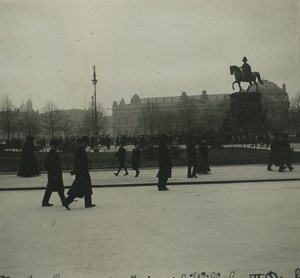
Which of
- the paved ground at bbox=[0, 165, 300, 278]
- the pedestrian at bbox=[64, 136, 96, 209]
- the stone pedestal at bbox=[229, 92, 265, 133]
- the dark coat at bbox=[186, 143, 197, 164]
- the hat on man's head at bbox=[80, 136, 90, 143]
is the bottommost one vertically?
the paved ground at bbox=[0, 165, 300, 278]

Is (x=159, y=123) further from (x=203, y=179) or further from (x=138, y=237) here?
(x=138, y=237)

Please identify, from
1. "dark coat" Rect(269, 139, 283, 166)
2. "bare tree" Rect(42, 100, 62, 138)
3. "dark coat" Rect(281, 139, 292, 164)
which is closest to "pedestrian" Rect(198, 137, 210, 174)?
"dark coat" Rect(269, 139, 283, 166)

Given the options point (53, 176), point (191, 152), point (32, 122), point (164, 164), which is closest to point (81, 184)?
point (53, 176)

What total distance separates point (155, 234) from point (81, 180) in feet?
11.3

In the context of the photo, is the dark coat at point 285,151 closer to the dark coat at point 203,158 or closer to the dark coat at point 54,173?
the dark coat at point 203,158

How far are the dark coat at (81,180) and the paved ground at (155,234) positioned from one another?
0.42m

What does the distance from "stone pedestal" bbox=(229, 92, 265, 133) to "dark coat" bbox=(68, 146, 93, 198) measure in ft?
102

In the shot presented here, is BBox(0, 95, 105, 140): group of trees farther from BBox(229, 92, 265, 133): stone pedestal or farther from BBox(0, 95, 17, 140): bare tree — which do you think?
BBox(229, 92, 265, 133): stone pedestal

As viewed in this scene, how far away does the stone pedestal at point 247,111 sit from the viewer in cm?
4006

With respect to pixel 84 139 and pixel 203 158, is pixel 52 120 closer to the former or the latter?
pixel 203 158

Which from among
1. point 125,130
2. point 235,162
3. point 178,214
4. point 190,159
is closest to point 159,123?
point 125,130

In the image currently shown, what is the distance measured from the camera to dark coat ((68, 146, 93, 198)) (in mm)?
10203

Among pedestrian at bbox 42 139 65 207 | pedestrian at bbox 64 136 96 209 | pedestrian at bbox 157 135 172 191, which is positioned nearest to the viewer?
pedestrian at bbox 64 136 96 209

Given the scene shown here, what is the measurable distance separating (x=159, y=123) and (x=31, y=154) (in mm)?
70051
